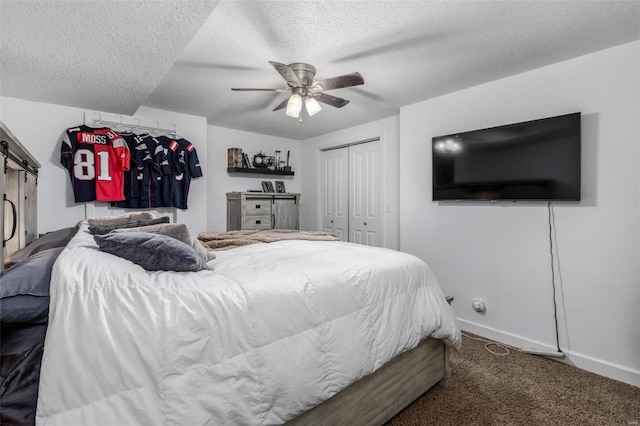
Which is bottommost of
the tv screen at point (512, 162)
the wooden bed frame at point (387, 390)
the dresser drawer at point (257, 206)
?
Answer: the wooden bed frame at point (387, 390)

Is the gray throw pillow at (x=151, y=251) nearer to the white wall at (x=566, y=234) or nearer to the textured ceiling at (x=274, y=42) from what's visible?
the textured ceiling at (x=274, y=42)

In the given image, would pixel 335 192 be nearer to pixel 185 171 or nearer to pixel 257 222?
pixel 257 222

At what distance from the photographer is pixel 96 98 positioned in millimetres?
2793

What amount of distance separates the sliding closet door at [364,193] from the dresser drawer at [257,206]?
3.99 ft

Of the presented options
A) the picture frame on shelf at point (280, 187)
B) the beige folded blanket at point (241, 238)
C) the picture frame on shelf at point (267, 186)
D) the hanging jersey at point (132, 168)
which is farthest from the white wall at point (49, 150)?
the picture frame on shelf at point (280, 187)

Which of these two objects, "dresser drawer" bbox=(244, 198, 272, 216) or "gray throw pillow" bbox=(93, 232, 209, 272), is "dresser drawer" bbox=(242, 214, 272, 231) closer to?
"dresser drawer" bbox=(244, 198, 272, 216)

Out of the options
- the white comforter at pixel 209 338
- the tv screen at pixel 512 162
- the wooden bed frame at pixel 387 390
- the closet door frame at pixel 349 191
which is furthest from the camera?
the closet door frame at pixel 349 191

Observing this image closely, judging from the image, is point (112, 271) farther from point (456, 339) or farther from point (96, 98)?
point (96, 98)

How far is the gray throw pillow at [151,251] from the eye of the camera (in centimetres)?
118

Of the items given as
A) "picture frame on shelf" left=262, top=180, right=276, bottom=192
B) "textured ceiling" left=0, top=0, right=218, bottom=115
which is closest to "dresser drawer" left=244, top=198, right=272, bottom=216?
"picture frame on shelf" left=262, top=180, right=276, bottom=192

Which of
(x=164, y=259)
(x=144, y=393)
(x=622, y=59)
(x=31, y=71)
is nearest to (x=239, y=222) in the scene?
(x=31, y=71)

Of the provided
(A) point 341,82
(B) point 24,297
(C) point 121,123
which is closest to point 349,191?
(A) point 341,82

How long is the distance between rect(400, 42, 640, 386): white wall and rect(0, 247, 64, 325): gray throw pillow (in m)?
3.03

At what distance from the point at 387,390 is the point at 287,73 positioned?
2.05 m
